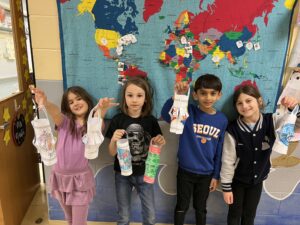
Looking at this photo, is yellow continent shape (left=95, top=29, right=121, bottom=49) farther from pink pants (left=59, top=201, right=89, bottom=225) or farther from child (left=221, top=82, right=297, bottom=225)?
pink pants (left=59, top=201, right=89, bottom=225)

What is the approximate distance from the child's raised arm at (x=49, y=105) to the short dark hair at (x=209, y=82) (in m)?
0.86

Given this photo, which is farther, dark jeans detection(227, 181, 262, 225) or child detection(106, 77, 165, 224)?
dark jeans detection(227, 181, 262, 225)

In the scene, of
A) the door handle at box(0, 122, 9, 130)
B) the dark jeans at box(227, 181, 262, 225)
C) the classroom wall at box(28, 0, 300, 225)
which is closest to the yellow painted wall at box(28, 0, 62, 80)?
the classroom wall at box(28, 0, 300, 225)

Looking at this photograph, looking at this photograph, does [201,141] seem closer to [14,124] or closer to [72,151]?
[72,151]

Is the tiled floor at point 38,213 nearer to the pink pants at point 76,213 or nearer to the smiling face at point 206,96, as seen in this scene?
the pink pants at point 76,213

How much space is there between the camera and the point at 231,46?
1605 mm

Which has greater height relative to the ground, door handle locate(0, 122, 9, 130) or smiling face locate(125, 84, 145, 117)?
smiling face locate(125, 84, 145, 117)

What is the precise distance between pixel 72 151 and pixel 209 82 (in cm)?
91

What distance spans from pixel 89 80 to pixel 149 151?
60 centimetres

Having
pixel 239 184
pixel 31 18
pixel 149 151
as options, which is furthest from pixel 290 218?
pixel 31 18

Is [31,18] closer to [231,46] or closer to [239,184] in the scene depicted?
[231,46]

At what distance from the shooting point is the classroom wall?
163cm

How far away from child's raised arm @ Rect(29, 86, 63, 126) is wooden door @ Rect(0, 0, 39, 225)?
Answer: 0.35 metres

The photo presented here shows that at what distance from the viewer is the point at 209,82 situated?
1.52m
